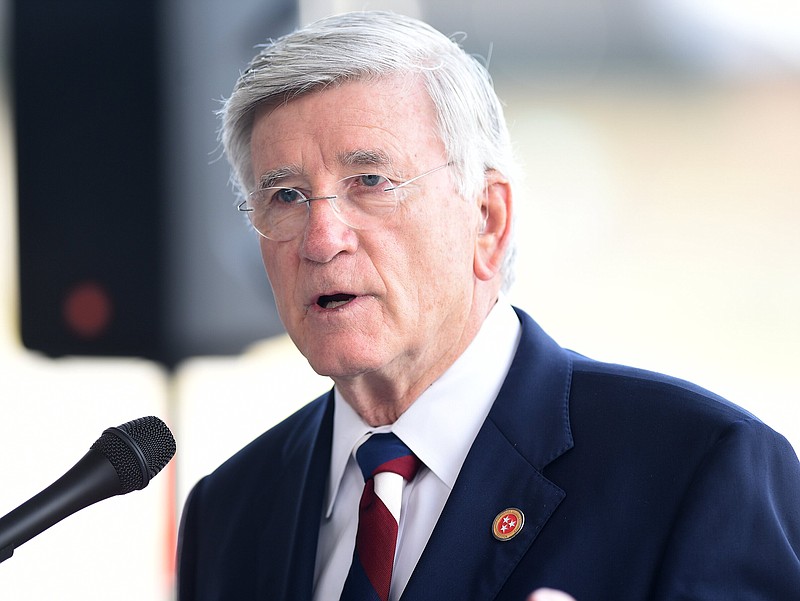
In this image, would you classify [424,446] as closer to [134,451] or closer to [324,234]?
[324,234]

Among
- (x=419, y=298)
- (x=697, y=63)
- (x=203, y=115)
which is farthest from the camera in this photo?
(x=697, y=63)

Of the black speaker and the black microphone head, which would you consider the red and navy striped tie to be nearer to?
the black microphone head

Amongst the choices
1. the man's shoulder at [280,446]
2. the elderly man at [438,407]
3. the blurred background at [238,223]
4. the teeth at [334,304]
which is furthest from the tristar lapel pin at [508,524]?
the blurred background at [238,223]

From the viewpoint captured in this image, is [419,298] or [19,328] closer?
[419,298]

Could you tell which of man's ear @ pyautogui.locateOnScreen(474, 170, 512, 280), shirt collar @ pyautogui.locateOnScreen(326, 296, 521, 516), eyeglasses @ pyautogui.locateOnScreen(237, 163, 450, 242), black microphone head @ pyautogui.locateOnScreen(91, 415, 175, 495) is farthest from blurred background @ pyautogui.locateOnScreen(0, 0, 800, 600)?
black microphone head @ pyautogui.locateOnScreen(91, 415, 175, 495)

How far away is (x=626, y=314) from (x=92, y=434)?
6.20 feet

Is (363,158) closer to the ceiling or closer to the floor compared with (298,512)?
closer to the ceiling

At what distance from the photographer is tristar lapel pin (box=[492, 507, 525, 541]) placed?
129 centimetres

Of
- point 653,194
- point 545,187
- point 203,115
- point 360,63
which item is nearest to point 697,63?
point 653,194

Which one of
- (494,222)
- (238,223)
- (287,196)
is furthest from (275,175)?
(238,223)

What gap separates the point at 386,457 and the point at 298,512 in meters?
0.23

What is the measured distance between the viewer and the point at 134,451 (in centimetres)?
111

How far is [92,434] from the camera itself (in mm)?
3102

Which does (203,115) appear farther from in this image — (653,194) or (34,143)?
(653,194)
